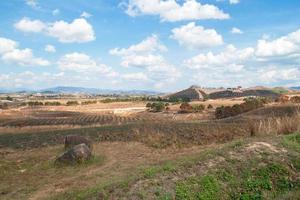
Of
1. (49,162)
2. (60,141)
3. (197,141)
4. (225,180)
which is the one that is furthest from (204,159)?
(60,141)

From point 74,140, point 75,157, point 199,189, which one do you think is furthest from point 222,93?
point 199,189

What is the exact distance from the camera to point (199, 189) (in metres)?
10.5

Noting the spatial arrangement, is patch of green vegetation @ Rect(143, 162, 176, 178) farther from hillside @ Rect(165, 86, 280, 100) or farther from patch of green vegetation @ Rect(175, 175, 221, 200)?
hillside @ Rect(165, 86, 280, 100)

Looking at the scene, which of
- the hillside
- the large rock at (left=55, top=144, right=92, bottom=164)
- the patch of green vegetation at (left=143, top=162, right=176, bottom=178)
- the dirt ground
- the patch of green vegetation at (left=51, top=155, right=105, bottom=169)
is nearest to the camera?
the patch of green vegetation at (left=143, top=162, right=176, bottom=178)

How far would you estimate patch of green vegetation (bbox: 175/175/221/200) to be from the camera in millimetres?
10133

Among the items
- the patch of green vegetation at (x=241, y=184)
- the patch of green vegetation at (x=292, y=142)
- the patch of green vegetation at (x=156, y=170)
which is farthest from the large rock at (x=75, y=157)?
the patch of green vegetation at (x=292, y=142)

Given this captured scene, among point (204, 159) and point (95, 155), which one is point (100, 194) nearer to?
point (204, 159)

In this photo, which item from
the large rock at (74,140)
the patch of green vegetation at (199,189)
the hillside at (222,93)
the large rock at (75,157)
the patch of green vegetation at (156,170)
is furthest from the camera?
the hillside at (222,93)

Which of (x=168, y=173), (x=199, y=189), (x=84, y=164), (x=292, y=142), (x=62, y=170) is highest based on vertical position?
(x=292, y=142)

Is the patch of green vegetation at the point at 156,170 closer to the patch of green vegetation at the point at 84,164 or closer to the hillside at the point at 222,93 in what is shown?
the patch of green vegetation at the point at 84,164

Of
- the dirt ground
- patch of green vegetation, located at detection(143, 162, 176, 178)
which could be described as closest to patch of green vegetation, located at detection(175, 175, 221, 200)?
patch of green vegetation, located at detection(143, 162, 176, 178)

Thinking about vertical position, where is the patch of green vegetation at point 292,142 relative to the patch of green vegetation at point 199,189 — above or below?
above

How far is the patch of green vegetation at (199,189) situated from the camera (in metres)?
10.1

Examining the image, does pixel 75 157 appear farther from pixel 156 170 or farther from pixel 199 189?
pixel 199 189
